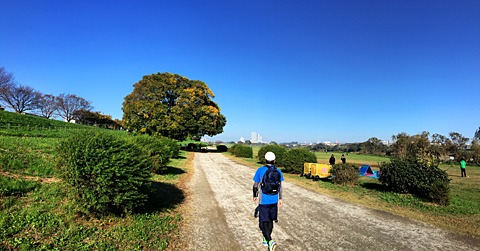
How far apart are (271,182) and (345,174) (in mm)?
11083

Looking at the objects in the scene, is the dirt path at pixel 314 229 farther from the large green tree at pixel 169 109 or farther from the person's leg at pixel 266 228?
the large green tree at pixel 169 109

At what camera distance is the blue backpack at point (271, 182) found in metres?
5.01

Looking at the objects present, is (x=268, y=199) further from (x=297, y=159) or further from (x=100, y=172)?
(x=297, y=159)

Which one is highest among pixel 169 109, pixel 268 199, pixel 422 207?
pixel 169 109

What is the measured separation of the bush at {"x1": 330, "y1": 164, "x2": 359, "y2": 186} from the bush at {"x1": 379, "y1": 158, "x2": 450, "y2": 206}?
1879mm

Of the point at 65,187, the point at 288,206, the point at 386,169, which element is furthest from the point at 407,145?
the point at 65,187

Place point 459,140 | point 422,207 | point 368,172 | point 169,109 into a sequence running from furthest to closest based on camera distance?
1. point 459,140
2. point 169,109
3. point 368,172
4. point 422,207

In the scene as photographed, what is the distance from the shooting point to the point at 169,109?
38.2 m

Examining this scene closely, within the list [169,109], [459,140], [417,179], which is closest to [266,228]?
[417,179]

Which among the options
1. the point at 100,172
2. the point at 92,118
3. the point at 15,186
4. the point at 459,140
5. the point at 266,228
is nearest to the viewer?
the point at 266,228

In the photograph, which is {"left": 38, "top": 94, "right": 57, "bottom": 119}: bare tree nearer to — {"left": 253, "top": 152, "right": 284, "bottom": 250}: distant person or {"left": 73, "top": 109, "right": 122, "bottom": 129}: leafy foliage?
{"left": 73, "top": 109, "right": 122, "bottom": 129}: leafy foliage

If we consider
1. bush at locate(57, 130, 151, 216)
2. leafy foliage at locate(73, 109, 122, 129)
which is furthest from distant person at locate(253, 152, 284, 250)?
leafy foliage at locate(73, 109, 122, 129)

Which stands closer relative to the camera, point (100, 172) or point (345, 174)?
point (100, 172)

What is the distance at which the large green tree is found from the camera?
35.8 metres
